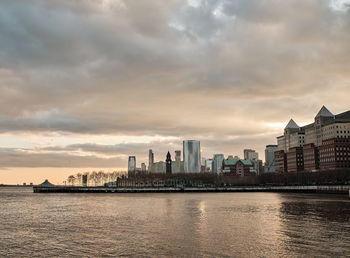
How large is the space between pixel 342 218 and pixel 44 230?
5120 centimetres

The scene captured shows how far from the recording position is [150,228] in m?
64.7

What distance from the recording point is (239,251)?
146 feet

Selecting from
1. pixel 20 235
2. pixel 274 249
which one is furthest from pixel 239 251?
pixel 20 235

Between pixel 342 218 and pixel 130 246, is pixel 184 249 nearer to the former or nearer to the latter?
pixel 130 246

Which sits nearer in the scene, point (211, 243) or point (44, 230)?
point (211, 243)

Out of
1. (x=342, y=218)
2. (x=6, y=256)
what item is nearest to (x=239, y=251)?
(x=6, y=256)

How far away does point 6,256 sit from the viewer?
44219 millimetres

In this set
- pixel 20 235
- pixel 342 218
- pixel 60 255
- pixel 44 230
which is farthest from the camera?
pixel 342 218

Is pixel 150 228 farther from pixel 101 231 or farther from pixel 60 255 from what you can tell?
pixel 60 255

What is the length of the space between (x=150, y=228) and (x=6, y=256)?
82.0 ft

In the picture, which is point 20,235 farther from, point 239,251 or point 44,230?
point 239,251

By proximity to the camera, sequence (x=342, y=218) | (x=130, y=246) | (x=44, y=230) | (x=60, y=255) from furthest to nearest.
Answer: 1. (x=342, y=218)
2. (x=44, y=230)
3. (x=130, y=246)
4. (x=60, y=255)

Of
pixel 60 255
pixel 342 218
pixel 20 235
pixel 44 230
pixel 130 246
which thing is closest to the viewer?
pixel 60 255

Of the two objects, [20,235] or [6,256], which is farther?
[20,235]
